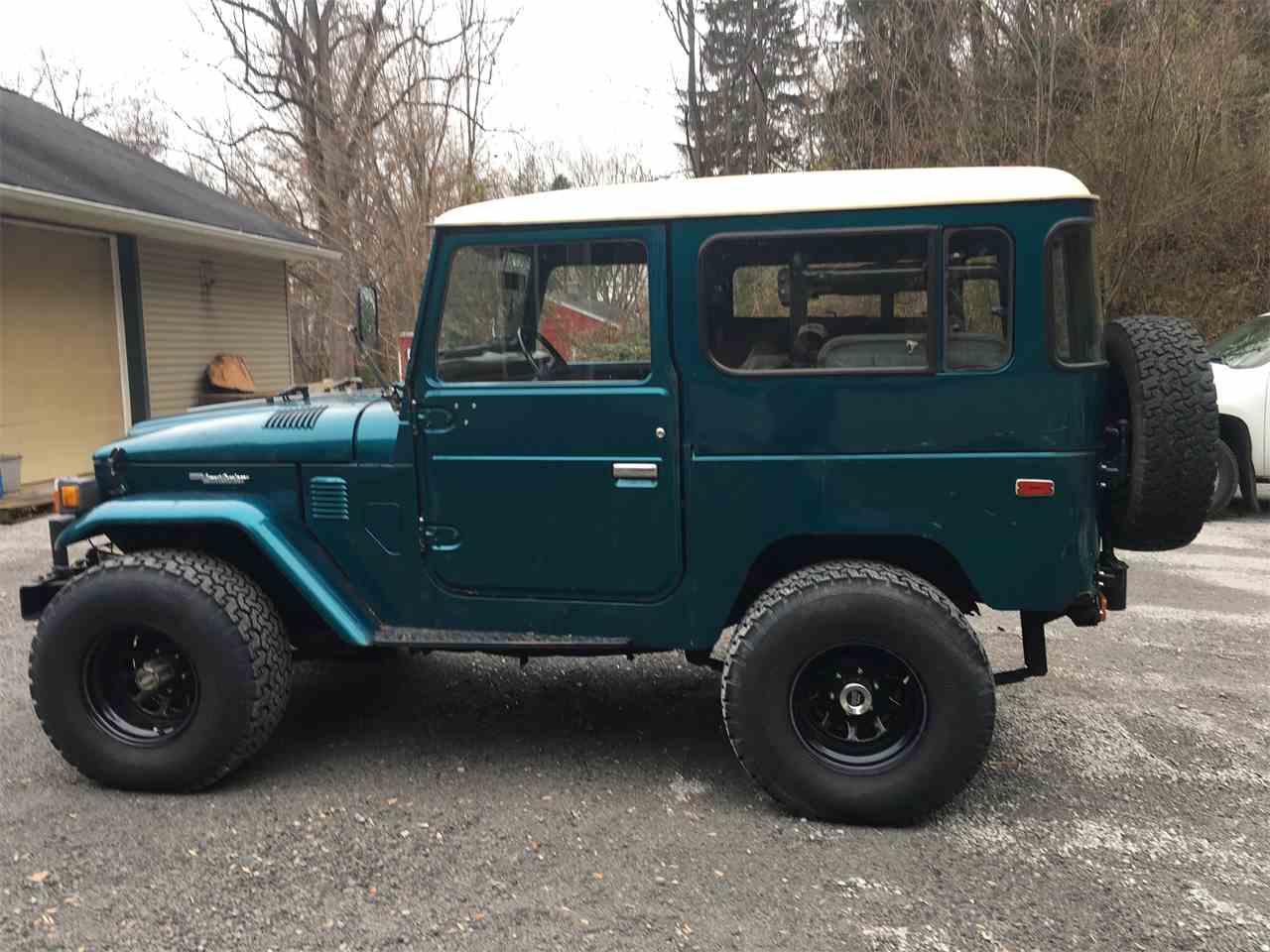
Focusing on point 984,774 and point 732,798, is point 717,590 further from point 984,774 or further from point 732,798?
point 984,774

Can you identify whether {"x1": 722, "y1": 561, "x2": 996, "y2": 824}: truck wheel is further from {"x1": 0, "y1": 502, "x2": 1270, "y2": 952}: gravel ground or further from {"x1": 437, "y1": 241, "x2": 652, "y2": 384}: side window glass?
{"x1": 437, "y1": 241, "x2": 652, "y2": 384}: side window glass

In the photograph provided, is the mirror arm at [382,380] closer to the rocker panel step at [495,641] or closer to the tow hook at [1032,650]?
the rocker panel step at [495,641]

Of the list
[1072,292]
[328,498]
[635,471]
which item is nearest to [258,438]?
[328,498]

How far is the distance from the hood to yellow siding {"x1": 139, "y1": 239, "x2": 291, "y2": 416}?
948cm

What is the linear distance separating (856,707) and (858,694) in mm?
45

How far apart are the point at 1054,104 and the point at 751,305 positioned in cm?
1240

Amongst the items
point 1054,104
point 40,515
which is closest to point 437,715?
point 40,515

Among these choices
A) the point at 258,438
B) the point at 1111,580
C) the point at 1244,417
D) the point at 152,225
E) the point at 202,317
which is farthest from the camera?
the point at 202,317

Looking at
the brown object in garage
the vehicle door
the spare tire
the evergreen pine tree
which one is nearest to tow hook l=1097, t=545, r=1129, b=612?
the spare tire

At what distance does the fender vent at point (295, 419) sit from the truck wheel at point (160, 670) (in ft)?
1.82

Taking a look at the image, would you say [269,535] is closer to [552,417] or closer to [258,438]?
[258,438]

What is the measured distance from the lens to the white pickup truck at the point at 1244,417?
8367mm

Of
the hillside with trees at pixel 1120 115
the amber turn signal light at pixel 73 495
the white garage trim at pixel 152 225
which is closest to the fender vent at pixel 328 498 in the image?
the amber turn signal light at pixel 73 495

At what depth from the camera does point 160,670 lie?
3.61m
